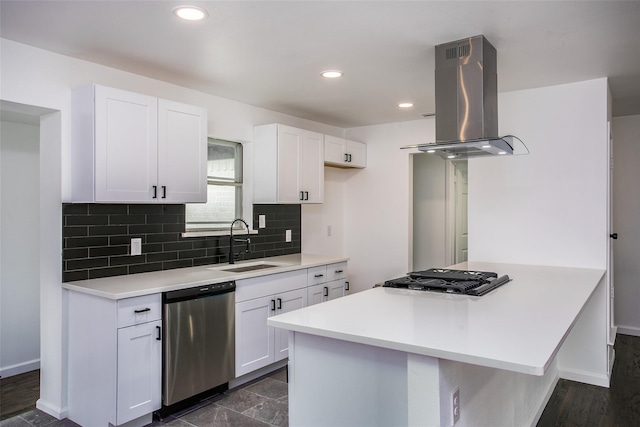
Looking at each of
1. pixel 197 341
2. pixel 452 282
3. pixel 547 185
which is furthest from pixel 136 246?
pixel 547 185

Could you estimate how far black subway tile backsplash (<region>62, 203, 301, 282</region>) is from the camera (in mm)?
2885

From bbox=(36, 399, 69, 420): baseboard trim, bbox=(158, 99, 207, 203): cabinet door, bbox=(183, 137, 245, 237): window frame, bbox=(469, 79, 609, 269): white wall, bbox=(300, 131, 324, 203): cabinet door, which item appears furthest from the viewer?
bbox=(300, 131, 324, 203): cabinet door

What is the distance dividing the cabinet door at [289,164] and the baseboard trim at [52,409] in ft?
7.27

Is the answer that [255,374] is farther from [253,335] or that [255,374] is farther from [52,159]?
[52,159]

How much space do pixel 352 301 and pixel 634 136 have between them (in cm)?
430

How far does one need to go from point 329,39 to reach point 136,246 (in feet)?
6.51

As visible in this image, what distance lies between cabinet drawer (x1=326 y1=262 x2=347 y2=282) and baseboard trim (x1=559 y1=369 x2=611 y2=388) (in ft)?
6.52

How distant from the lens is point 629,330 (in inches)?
187

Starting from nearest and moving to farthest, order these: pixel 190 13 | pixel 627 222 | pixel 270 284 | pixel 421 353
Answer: pixel 421 353 → pixel 190 13 → pixel 270 284 → pixel 627 222

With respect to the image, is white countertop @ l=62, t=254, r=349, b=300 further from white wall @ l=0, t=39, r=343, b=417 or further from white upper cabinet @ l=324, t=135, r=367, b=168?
white upper cabinet @ l=324, t=135, r=367, b=168

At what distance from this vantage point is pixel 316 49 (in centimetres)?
270

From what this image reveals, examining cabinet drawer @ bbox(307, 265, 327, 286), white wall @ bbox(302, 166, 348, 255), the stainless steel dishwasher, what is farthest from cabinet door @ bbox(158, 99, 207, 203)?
white wall @ bbox(302, 166, 348, 255)

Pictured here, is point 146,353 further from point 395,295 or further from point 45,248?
point 395,295

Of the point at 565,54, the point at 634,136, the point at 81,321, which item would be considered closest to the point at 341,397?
the point at 81,321
